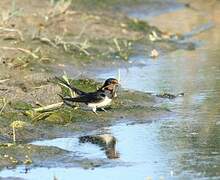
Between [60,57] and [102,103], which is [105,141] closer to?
[102,103]

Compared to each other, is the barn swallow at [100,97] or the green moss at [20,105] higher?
the barn swallow at [100,97]

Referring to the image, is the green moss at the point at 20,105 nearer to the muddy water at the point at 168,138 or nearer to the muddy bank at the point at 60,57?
the muddy bank at the point at 60,57

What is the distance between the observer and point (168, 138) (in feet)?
33.6

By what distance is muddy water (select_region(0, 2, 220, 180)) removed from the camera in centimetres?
862

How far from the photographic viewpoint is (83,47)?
15.8m

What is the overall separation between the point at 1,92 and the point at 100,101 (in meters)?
1.28

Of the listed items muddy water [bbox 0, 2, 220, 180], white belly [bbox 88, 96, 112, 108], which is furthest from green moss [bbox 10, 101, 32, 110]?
muddy water [bbox 0, 2, 220, 180]

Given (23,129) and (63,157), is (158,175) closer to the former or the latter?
(63,157)

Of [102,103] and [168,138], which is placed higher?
→ [102,103]

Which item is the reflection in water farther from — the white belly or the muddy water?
the white belly

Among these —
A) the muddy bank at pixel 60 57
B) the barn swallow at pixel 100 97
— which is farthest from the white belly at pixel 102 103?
the muddy bank at pixel 60 57

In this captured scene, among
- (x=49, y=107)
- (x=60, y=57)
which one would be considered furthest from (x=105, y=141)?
(x=60, y=57)

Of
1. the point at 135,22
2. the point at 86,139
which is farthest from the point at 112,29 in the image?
the point at 86,139

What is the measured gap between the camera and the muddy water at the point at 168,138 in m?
8.62
